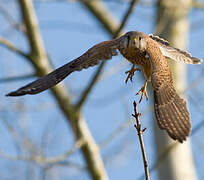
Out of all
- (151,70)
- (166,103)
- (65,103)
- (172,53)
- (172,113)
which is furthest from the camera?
(65,103)

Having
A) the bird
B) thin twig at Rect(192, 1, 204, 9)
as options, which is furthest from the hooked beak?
thin twig at Rect(192, 1, 204, 9)

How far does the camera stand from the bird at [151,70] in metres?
2.61

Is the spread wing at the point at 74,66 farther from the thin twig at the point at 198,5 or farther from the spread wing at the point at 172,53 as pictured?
the thin twig at the point at 198,5

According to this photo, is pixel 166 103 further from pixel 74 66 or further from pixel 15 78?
pixel 15 78

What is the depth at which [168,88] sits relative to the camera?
287cm

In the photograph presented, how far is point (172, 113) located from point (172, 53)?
2.79 feet

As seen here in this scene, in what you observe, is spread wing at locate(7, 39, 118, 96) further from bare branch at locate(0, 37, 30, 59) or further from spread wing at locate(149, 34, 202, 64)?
bare branch at locate(0, 37, 30, 59)

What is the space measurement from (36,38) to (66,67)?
1926mm

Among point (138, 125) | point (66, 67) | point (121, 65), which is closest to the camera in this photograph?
point (138, 125)

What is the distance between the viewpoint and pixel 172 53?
342 centimetres

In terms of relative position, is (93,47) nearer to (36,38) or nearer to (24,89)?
(24,89)

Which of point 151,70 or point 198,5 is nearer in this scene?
point 151,70

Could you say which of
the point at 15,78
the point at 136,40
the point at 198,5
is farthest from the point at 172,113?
the point at 198,5

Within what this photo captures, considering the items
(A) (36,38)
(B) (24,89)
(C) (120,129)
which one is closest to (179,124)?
(B) (24,89)
